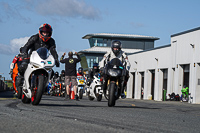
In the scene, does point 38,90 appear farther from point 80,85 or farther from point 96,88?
point 80,85

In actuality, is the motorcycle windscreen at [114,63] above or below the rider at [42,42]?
below

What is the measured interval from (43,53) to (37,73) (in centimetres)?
49

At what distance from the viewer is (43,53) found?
10273 millimetres

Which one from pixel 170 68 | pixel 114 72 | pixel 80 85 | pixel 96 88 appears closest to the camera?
pixel 114 72

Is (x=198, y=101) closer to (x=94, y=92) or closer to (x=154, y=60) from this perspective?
(x=154, y=60)

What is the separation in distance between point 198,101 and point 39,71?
26.6 m

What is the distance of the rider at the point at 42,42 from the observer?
429 inches

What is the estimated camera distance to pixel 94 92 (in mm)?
19703

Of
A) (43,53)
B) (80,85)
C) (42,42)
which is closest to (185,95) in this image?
(80,85)

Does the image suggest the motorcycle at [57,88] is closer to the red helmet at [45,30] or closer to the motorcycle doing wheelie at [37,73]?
the red helmet at [45,30]

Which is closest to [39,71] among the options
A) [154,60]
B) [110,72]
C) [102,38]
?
[110,72]

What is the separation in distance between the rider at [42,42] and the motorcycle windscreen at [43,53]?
428 mm

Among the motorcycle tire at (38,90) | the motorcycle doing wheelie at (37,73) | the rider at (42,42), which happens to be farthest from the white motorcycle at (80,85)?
the motorcycle tire at (38,90)

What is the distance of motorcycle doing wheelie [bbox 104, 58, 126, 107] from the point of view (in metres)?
11.6
